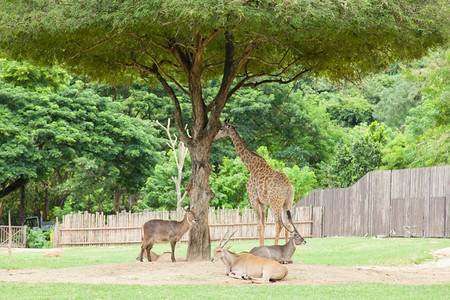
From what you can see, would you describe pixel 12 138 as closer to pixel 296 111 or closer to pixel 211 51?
pixel 211 51

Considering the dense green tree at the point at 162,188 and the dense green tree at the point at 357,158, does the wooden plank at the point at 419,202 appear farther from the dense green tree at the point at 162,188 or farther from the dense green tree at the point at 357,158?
the dense green tree at the point at 162,188

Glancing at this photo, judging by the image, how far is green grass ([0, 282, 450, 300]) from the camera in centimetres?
887

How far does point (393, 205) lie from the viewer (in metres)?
22.5

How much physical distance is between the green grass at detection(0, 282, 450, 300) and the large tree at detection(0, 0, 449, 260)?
12.3ft

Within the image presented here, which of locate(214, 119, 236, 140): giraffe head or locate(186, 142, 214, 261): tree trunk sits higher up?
locate(214, 119, 236, 140): giraffe head

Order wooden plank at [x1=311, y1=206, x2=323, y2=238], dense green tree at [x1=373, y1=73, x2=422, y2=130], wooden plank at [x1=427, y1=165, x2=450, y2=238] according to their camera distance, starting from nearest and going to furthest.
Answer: wooden plank at [x1=427, y1=165, x2=450, y2=238] → wooden plank at [x1=311, y1=206, x2=323, y2=238] → dense green tree at [x1=373, y1=73, x2=422, y2=130]

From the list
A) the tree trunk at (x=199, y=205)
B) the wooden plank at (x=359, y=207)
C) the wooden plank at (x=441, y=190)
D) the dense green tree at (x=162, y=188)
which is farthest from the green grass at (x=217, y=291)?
the dense green tree at (x=162, y=188)

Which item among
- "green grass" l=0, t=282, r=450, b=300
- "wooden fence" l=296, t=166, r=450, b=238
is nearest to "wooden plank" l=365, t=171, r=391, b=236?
"wooden fence" l=296, t=166, r=450, b=238

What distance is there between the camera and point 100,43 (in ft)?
42.4

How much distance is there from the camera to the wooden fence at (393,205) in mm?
20516

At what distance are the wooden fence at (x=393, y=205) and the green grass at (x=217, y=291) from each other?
35.3 feet

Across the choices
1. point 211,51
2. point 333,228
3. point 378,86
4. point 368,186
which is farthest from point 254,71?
point 378,86

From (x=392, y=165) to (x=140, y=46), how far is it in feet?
72.2

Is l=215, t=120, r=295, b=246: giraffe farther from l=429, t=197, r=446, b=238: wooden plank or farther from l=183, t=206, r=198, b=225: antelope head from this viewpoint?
l=429, t=197, r=446, b=238: wooden plank
